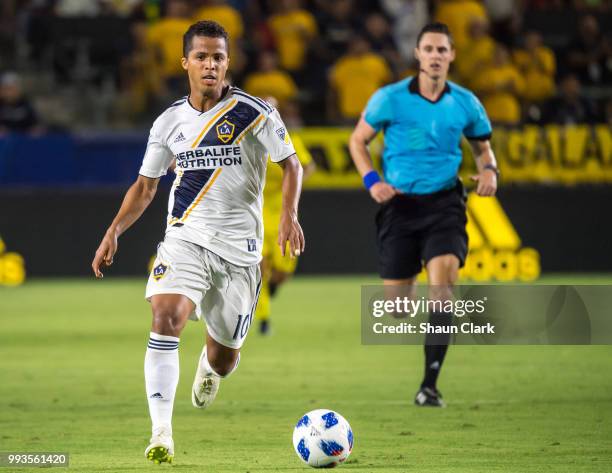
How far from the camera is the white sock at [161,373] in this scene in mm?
6438

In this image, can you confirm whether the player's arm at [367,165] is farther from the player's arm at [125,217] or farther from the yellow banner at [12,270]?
the yellow banner at [12,270]

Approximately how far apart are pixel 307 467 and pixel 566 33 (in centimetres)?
1675

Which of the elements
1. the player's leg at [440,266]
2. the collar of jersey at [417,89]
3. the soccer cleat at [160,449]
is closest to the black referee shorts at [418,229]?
the player's leg at [440,266]

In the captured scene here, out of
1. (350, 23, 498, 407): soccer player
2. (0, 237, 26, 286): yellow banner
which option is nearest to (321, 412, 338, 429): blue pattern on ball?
(350, 23, 498, 407): soccer player

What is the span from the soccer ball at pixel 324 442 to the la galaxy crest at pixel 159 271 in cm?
113

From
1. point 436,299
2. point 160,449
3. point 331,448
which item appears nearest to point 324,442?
point 331,448

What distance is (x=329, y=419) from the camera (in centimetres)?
636

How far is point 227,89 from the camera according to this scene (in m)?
7.13

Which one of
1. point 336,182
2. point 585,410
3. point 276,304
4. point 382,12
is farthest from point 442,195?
point 382,12

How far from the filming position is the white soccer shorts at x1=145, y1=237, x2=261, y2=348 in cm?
676

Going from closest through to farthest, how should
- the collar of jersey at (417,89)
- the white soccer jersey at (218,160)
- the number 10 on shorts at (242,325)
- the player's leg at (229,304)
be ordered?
the white soccer jersey at (218,160)
the player's leg at (229,304)
the number 10 on shorts at (242,325)
the collar of jersey at (417,89)

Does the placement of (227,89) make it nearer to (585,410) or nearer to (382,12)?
→ (585,410)

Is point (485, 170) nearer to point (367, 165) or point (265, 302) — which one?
point (367, 165)

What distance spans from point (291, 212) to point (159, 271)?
77 cm
